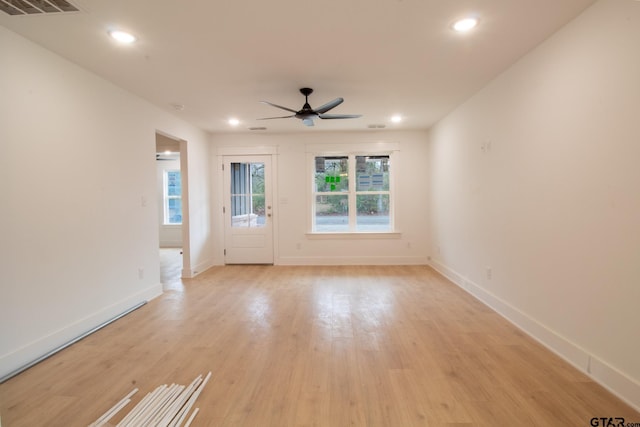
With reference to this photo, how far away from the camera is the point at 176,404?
180cm

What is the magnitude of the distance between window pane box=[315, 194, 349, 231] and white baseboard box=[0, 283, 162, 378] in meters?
3.32

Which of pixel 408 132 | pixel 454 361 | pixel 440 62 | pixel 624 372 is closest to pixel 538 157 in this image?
pixel 440 62

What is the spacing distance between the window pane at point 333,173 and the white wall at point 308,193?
0.27m

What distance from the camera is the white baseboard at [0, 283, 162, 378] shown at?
86.0 inches

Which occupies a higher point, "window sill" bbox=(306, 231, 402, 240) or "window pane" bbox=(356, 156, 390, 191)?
"window pane" bbox=(356, 156, 390, 191)

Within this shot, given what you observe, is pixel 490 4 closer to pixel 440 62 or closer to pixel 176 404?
pixel 440 62

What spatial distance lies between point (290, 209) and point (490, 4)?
4.35 m

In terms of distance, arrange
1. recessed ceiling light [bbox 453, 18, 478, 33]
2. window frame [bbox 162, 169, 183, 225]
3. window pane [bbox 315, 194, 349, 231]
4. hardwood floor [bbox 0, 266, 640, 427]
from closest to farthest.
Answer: hardwood floor [bbox 0, 266, 640, 427] → recessed ceiling light [bbox 453, 18, 478, 33] → window pane [bbox 315, 194, 349, 231] → window frame [bbox 162, 169, 183, 225]

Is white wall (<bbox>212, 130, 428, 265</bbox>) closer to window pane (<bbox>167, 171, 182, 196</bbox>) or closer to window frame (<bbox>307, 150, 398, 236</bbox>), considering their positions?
window frame (<bbox>307, 150, 398, 236</bbox>)

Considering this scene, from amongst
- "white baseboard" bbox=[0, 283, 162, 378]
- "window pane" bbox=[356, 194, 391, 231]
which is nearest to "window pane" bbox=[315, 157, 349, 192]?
"window pane" bbox=[356, 194, 391, 231]

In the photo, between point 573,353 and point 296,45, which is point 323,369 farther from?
point 296,45

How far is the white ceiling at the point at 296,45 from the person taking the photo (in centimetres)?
205

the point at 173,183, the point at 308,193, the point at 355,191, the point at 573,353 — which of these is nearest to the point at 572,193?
the point at 573,353

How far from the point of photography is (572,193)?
7.32 feet
